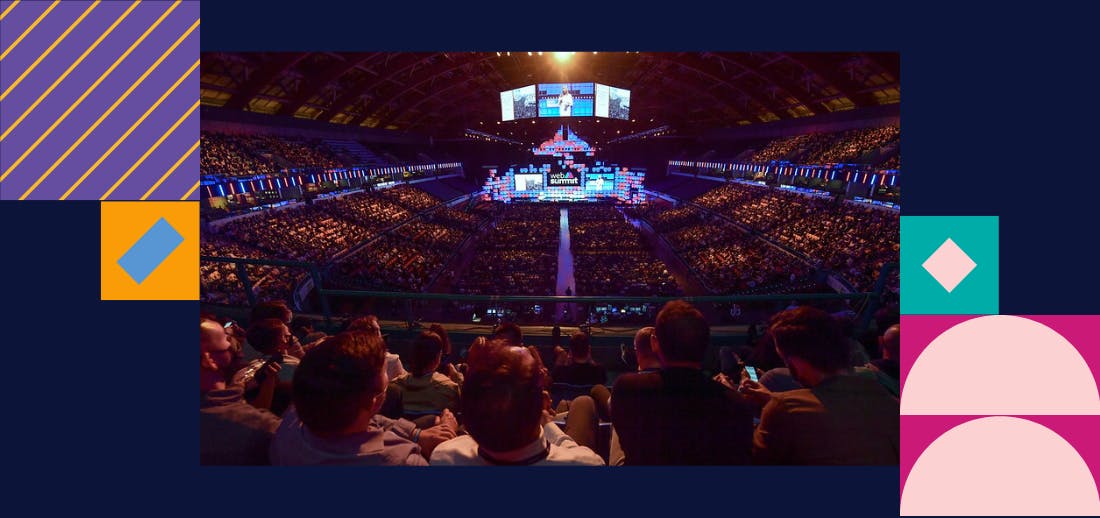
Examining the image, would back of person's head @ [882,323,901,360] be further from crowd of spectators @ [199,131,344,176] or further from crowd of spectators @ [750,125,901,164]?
crowd of spectators @ [199,131,344,176]

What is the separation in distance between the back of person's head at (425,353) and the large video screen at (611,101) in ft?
54.3

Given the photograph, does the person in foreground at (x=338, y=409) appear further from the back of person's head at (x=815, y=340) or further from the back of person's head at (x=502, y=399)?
the back of person's head at (x=815, y=340)

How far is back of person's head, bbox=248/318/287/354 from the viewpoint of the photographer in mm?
2068

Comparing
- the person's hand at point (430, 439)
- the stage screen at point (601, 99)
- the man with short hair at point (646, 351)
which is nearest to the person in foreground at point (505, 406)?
the person's hand at point (430, 439)

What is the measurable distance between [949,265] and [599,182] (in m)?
25.7

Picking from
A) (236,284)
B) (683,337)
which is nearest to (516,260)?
(236,284)

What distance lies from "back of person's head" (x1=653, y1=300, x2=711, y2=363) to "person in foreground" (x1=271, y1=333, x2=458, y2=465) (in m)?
1.03

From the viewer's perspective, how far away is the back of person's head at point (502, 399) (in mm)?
1222

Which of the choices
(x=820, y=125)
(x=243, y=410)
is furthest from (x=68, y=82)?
(x=820, y=125)

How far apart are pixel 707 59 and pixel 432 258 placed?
50.4ft

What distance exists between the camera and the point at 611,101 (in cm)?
1780

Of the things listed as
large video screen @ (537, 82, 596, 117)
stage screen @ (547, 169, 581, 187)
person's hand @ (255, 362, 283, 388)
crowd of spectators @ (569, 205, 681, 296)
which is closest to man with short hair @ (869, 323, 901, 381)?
person's hand @ (255, 362, 283, 388)

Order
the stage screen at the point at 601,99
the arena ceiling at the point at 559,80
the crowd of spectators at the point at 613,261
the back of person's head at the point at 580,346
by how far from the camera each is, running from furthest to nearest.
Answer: the stage screen at the point at 601,99 → the arena ceiling at the point at 559,80 → the crowd of spectators at the point at 613,261 → the back of person's head at the point at 580,346

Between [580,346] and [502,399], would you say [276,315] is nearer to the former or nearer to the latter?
[580,346]
